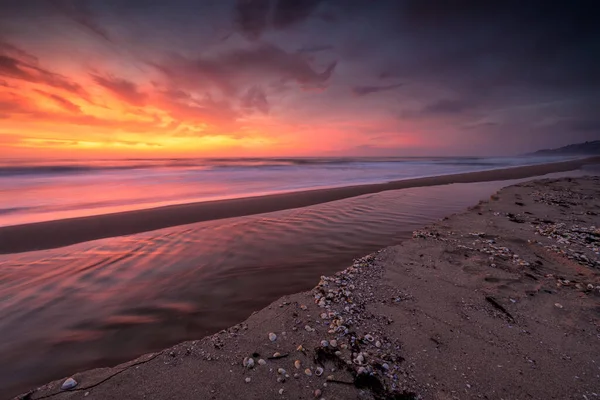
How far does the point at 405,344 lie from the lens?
3.23 metres

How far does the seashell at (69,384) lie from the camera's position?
279 cm

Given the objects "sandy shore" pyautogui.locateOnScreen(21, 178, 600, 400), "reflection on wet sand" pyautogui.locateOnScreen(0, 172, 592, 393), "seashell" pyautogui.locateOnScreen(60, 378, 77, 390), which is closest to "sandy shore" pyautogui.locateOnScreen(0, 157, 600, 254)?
"reflection on wet sand" pyautogui.locateOnScreen(0, 172, 592, 393)

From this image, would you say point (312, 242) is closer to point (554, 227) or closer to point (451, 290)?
point (451, 290)

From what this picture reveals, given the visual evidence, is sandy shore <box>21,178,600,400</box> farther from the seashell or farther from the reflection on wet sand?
the reflection on wet sand

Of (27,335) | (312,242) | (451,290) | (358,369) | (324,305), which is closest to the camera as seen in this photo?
(358,369)

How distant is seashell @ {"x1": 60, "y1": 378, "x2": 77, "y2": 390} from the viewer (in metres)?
2.79

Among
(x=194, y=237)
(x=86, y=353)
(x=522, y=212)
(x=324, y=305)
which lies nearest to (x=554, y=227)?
(x=522, y=212)

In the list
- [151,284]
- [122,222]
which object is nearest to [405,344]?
[151,284]

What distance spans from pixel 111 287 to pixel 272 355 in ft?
12.7

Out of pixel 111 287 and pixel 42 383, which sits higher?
pixel 111 287

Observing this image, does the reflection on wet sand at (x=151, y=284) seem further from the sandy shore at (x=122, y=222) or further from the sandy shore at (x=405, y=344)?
the sandy shore at (x=122, y=222)

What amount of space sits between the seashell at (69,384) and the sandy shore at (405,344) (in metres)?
0.05

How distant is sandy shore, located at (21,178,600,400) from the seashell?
46mm

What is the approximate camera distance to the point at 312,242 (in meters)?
7.19
